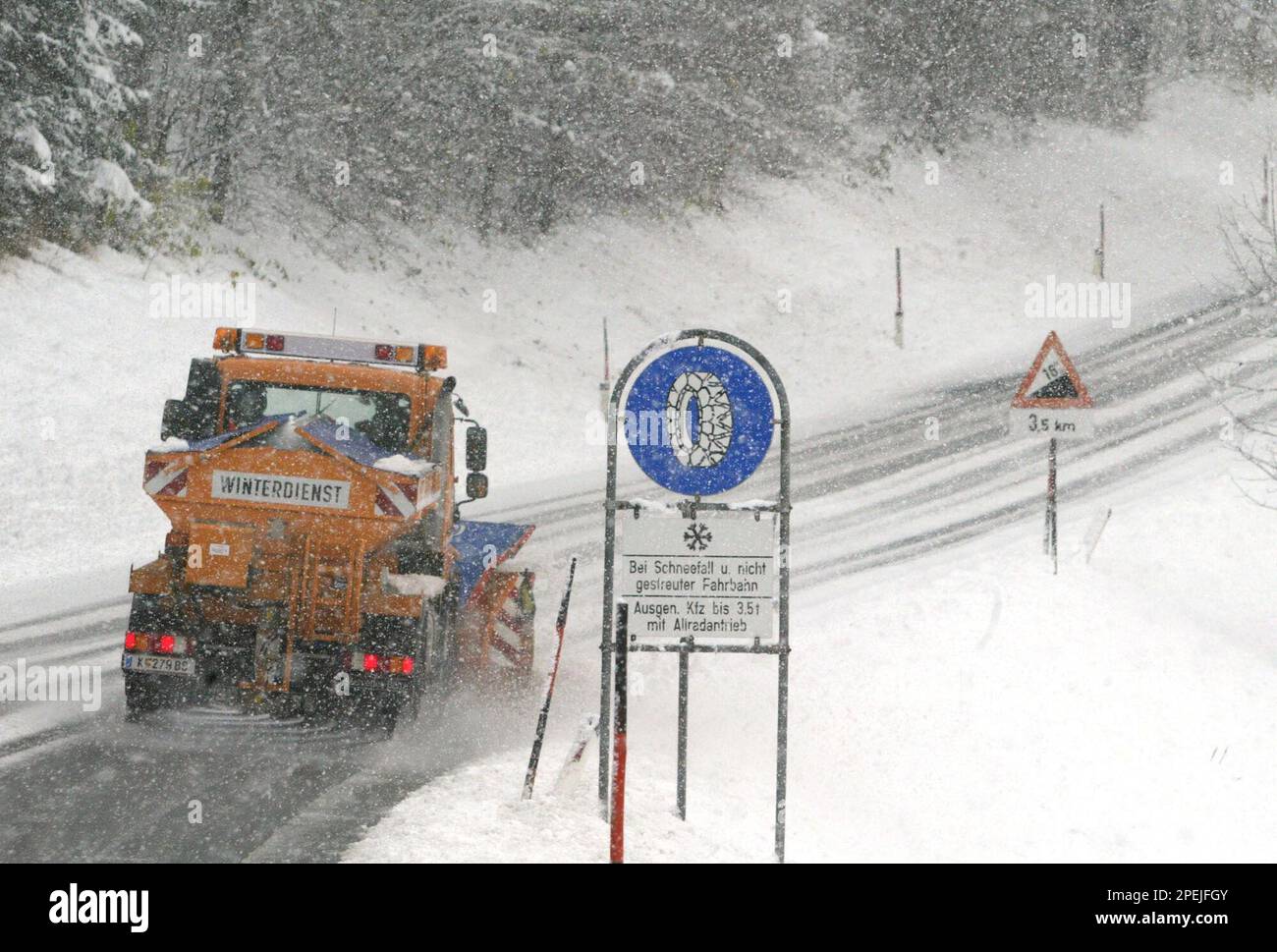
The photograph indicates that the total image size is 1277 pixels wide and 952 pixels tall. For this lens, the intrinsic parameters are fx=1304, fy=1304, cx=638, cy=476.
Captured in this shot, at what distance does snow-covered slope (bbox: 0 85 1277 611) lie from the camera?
49.4 ft

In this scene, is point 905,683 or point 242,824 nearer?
point 242,824

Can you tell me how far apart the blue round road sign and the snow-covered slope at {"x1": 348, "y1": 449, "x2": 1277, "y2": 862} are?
5.64 ft

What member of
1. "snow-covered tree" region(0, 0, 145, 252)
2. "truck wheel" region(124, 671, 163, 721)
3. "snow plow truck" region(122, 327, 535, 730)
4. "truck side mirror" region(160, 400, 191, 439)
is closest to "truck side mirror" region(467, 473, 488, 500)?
"snow plow truck" region(122, 327, 535, 730)

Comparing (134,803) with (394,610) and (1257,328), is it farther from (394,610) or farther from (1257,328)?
(1257,328)

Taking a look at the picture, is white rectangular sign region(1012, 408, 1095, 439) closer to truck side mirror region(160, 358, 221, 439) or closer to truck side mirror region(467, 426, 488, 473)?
truck side mirror region(467, 426, 488, 473)

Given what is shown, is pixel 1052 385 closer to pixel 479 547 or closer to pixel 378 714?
pixel 479 547

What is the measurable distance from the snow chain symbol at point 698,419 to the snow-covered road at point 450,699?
2.42 metres

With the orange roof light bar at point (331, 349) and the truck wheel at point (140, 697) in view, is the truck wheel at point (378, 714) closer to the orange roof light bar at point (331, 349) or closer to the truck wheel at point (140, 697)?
the truck wheel at point (140, 697)

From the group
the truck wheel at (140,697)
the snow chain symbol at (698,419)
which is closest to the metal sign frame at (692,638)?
the snow chain symbol at (698,419)

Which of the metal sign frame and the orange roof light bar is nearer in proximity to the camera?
the metal sign frame

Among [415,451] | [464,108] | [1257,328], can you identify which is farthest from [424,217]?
[415,451]

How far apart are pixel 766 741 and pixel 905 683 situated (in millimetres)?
1437

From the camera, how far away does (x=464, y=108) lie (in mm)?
25469
